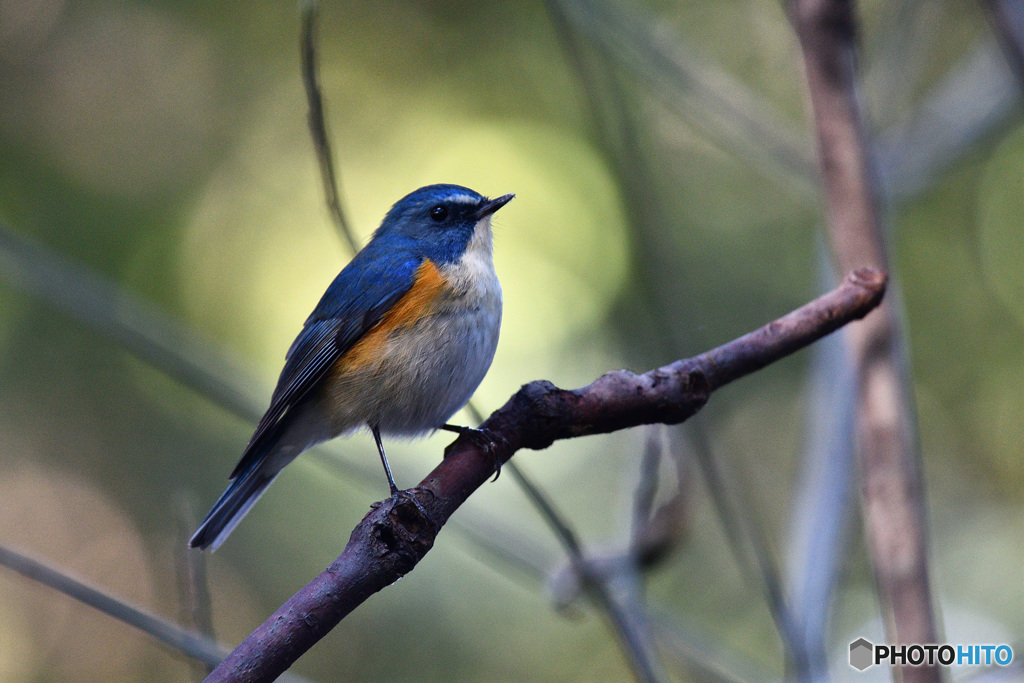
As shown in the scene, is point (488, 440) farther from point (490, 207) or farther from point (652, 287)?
point (490, 207)

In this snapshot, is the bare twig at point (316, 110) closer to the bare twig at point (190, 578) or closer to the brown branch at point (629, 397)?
the brown branch at point (629, 397)

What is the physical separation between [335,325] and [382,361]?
1.11 feet

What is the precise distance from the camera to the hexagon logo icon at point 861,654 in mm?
2887

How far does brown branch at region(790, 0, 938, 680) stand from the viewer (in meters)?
1.95

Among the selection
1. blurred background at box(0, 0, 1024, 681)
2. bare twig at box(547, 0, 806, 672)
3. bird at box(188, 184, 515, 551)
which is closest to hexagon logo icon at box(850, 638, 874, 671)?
bare twig at box(547, 0, 806, 672)

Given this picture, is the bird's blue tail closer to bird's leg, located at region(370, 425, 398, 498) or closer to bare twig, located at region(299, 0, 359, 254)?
→ bird's leg, located at region(370, 425, 398, 498)

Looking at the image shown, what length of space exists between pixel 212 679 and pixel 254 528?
18.4 feet

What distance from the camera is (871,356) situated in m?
2.19

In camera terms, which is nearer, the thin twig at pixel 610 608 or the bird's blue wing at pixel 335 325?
the thin twig at pixel 610 608

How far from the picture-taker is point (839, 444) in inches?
106

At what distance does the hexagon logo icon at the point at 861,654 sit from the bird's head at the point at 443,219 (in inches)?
79.8

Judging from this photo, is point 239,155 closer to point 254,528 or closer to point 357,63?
point 357,63

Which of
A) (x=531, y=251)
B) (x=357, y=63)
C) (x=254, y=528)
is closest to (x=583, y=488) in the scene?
(x=531, y=251)

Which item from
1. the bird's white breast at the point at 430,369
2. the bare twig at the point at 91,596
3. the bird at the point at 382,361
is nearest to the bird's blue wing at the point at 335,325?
the bird at the point at 382,361
